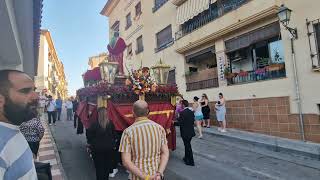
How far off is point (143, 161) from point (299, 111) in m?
8.00

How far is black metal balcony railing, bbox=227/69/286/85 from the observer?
10438mm

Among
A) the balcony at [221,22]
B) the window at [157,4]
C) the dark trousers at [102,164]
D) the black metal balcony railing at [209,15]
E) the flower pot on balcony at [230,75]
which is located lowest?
the dark trousers at [102,164]

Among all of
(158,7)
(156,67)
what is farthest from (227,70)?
(158,7)

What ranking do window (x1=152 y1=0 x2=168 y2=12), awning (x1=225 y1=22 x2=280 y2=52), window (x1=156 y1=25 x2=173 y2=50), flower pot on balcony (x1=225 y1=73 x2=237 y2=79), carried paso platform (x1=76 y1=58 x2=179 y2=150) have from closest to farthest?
carried paso platform (x1=76 y1=58 x2=179 y2=150) < awning (x1=225 y1=22 x2=280 y2=52) < flower pot on balcony (x1=225 y1=73 x2=237 y2=79) < window (x1=156 y1=25 x2=173 y2=50) < window (x1=152 y1=0 x2=168 y2=12)

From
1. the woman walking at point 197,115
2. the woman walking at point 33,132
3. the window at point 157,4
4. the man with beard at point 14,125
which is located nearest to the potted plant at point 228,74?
the woman walking at point 197,115

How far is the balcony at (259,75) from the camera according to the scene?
10.4 metres

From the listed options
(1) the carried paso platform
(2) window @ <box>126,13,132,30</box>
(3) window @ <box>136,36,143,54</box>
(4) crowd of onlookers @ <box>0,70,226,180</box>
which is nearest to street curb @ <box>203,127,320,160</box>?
(1) the carried paso platform

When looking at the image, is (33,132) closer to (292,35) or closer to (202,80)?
(292,35)

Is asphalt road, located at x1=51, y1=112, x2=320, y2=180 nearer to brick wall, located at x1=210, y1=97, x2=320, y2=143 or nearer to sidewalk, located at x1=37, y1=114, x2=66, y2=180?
sidewalk, located at x1=37, y1=114, x2=66, y2=180

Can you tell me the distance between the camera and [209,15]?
A: 14.0 m

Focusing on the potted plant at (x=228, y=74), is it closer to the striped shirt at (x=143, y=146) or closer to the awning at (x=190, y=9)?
the awning at (x=190, y=9)

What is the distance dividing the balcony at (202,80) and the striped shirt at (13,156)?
12.3 metres

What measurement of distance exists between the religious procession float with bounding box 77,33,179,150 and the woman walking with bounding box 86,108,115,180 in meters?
0.64

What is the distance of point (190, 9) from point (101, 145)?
37.0ft
